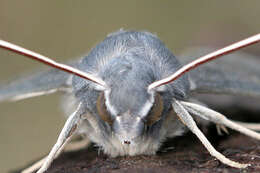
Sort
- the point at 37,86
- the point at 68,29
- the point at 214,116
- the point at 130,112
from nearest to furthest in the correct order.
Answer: the point at 130,112 → the point at 214,116 → the point at 37,86 → the point at 68,29

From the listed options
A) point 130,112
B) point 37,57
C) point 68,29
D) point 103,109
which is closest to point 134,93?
point 130,112

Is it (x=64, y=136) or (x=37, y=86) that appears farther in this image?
(x=37, y=86)

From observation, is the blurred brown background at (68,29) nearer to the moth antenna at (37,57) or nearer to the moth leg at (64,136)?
the moth leg at (64,136)

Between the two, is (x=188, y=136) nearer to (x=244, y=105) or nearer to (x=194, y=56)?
(x=194, y=56)

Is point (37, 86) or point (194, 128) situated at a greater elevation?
point (37, 86)

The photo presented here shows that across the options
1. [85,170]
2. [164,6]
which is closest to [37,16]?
[164,6]

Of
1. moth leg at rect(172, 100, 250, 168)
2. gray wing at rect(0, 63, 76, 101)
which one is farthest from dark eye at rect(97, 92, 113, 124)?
gray wing at rect(0, 63, 76, 101)

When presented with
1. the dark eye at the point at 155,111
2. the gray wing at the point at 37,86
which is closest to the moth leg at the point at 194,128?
the dark eye at the point at 155,111

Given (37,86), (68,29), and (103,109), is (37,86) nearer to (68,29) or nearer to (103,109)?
(103,109)
